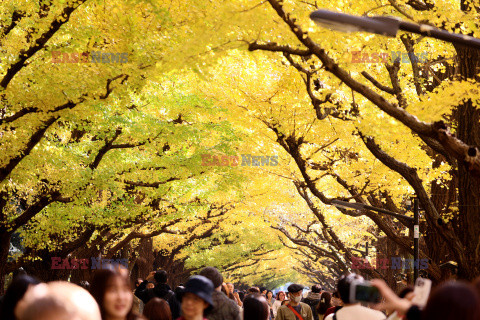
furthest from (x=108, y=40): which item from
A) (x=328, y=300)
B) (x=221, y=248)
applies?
(x=221, y=248)

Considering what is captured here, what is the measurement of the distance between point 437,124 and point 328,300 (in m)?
3.65

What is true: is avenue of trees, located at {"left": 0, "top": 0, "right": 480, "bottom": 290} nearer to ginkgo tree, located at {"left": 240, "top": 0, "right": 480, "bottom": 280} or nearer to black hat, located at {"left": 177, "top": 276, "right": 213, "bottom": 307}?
ginkgo tree, located at {"left": 240, "top": 0, "right": 480, "bottom": 280}

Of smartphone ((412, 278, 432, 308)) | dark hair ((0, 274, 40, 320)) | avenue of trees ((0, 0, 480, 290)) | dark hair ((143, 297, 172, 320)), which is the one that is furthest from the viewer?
avenue of trees ((0, 0, 480, 290))

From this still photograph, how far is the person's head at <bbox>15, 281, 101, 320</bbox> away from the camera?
2.82m

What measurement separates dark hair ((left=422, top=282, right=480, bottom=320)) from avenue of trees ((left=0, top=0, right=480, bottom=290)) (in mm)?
4696

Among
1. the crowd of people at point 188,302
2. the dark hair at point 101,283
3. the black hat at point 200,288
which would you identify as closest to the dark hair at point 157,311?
the crowd of people at point 188,302

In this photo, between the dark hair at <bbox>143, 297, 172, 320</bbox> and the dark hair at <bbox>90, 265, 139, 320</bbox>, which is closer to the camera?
the dark hair at <bbox>90, 265, 139, 320</bbox>

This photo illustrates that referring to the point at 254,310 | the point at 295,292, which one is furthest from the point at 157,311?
the point at 295,292

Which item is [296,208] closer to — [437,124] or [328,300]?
[328,300]

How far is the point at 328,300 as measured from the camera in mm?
9867

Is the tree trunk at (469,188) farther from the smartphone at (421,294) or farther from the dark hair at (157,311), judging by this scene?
the smartphone at (421,294)

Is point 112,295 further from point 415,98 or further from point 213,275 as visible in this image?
point 415,98

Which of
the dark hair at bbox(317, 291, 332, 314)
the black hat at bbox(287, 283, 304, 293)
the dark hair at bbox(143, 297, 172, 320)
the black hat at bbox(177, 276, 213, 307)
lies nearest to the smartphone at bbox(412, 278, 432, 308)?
the black hat at bbox(177, 276, 213, 307)

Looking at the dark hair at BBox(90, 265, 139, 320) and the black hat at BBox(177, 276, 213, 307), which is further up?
the dark hair at BBox(90, 265, 139, 320)
